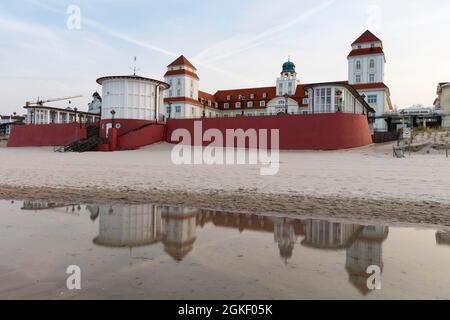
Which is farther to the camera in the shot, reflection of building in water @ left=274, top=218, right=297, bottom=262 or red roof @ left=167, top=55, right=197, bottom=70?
red roof @ left=167, top=55, right=197, bottom=70

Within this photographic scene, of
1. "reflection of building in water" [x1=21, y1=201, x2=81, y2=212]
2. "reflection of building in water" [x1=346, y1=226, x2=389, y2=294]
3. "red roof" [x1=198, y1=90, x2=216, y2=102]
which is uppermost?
"red roof" [x1=198, y1=90, x2=216, y2=102]

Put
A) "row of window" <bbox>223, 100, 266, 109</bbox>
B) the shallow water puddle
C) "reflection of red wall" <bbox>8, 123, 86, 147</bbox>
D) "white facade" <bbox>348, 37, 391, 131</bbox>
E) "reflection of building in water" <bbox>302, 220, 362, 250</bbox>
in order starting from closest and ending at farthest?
the shallow water puddle
"reflection of building in water" <bbox>302, 220, 362, 250</bbox>
"reflection of red wall" <bbox>8, 123, 86, 147</bbox>
"white facade" <bbox>348, 37, 391, 131</bbox>
"row of window" <bbox>223, 100, 266, 109</bbox>

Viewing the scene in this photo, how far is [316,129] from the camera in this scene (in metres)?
36.0

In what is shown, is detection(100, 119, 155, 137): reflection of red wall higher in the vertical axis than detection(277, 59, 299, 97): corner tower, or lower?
lower

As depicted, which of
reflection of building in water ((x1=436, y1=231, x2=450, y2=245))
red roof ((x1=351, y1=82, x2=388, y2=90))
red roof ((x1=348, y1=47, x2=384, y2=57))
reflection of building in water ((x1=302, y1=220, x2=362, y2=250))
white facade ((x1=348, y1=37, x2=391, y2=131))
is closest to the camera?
reflection of building in water ((x1=302, y1=220, x2=362, y2=250))

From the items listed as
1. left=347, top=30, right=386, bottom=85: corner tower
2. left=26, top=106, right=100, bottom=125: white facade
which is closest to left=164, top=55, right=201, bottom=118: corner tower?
left=26, top=106, right=100, bottom=125: white facade

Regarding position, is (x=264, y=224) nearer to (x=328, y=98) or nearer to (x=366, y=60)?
(x=328, y=98)

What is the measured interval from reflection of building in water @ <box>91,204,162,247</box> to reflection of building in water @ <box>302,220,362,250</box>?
9.22 ft

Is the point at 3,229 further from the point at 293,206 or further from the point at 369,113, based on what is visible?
the point at 369,113

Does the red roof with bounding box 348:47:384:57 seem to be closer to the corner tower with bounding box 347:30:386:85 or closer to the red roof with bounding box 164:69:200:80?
the corner tower with bounding box 347:30:386:85

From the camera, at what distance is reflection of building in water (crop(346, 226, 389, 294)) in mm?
4691

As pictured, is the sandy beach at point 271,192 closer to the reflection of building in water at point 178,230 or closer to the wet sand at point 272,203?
the wet sand at point 272,203

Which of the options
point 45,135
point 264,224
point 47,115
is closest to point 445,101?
point 45,135
